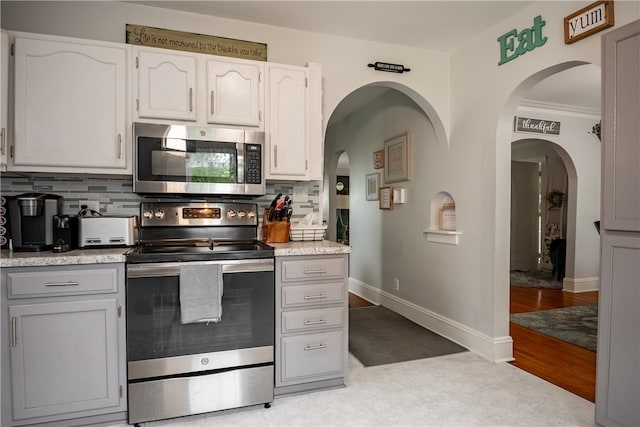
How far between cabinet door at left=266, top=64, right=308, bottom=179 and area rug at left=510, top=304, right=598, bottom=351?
289 cm

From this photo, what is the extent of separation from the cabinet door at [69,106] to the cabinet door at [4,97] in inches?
1.7

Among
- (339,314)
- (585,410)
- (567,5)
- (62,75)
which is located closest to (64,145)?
(62,75)

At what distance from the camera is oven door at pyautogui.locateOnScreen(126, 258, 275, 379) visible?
6.64ft

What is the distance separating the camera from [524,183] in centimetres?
755

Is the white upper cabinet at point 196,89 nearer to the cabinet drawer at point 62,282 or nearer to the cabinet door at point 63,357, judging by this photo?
the cabinet drawer at point 62,282

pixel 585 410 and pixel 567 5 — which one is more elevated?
pixel 567 5

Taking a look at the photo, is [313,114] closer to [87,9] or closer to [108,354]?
[87,9]

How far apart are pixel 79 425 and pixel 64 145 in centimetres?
154

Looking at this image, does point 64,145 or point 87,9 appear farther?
point 87,9

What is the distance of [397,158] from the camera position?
421 centimetres

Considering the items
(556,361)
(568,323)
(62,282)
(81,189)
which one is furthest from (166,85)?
(568,323)

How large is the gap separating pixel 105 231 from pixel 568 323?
14.2 feet

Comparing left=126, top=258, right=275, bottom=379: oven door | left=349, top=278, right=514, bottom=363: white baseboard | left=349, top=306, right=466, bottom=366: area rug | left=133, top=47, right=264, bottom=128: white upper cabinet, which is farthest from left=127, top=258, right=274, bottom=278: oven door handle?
left=349, top=278, right=514, bottom=363: white baseboard

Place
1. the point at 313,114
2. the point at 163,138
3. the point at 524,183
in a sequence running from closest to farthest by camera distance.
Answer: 1. the point at 163,138
2. the point at 313,114
3. the point at 524,183
